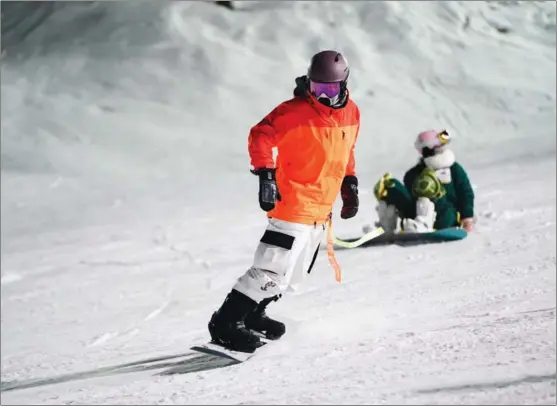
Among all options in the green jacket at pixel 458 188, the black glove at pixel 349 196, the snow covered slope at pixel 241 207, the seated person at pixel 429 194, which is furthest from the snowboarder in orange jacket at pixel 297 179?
the green jacket at pixel 458 188

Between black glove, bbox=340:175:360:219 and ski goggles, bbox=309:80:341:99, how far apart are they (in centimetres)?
27

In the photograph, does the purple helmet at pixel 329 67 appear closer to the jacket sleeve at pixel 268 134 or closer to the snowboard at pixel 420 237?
the jacket sleeve at pixel 268 134

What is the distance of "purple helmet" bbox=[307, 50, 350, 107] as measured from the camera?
1.46 metres

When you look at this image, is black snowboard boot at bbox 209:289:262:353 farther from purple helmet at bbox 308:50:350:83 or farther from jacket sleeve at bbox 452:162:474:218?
jacket sleeve at bbox 452:162:474:218

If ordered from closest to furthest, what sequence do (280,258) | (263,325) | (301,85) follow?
(301,85)
(280,258)
(263,325)

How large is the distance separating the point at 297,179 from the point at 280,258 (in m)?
0.17

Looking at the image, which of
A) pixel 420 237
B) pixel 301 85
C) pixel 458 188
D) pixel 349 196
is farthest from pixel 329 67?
pixel 458 188

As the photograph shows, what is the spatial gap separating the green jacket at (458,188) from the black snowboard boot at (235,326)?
1.85 metres

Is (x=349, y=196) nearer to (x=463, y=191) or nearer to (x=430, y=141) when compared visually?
(x=430, y=141)

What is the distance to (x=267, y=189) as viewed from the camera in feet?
5.06

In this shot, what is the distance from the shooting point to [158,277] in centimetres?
409

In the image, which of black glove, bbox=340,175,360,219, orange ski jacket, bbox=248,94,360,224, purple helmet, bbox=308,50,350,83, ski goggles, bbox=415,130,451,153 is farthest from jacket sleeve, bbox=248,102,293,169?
ski goggles, bbox=415,130,451,153

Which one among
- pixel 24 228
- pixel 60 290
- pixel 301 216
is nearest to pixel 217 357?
pixel 301 216

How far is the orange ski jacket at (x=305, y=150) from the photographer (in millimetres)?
1580
